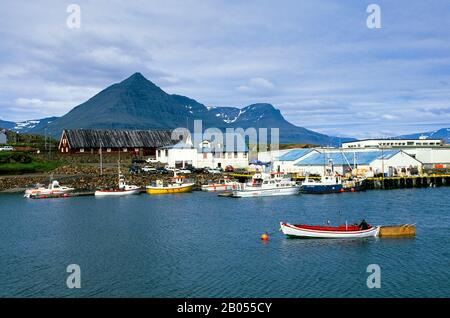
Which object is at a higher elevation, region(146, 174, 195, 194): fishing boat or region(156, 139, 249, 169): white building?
region(156, 139, 249, 169): white building

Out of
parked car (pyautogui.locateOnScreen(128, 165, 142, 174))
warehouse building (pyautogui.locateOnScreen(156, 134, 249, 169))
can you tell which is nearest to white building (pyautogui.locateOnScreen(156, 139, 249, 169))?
warehouse building (pyautogui.locateOnScreen(156, 134, 249, 169))

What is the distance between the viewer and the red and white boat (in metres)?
40.6

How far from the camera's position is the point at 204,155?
102 meters

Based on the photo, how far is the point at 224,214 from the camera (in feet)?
182

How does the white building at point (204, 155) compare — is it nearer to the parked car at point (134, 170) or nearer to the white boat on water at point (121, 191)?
the parked car at point (134, 170)

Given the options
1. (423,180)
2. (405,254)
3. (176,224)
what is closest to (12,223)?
(176,224)

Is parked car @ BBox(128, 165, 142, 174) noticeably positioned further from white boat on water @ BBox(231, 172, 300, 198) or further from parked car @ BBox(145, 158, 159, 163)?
white boat on water @ BBox(231, 172, 300, 198)

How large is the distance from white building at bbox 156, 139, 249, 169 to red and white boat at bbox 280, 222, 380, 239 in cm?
5998

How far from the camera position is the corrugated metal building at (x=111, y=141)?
337 feet

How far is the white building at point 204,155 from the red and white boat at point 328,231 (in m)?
60.0

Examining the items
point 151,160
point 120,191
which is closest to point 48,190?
point 120,191

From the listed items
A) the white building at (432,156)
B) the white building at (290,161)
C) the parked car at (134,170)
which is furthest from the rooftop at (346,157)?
the parked car at (134,170)

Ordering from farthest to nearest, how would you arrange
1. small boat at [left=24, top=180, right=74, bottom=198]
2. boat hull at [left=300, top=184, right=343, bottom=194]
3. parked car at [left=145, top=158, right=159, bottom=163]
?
parked car at [left=145, top=158, right=159, bottom=163] < boat hull at [left=300, top=184, right=343, bottom=194] < small boat at [left=24, top=180, right=74, bottom=198]
